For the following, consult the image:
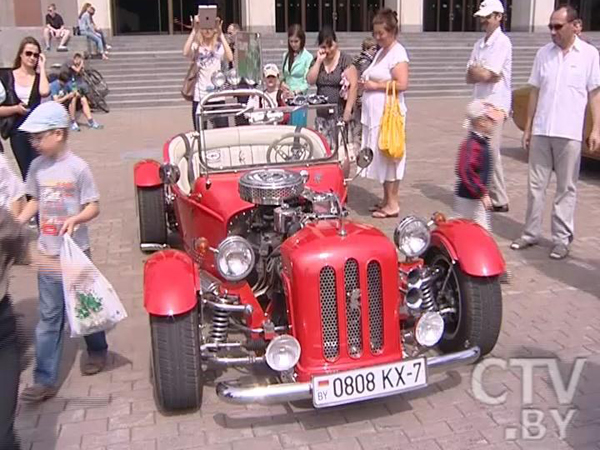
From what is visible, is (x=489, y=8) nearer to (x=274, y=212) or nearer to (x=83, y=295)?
(x=274, y=212)

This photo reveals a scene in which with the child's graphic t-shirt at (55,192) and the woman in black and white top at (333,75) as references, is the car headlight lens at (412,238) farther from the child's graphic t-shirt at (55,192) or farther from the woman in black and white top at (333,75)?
the woman in black and white top at (333,75)

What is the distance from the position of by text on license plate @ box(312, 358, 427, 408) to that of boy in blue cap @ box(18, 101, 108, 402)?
1566 mm

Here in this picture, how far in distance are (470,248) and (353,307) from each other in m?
0.93

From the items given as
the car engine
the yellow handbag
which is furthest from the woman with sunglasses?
the yellow handbag

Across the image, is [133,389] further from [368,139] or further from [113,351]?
[368,139]

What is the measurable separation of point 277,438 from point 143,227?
11.0 feet

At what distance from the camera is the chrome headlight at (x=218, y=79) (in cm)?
793

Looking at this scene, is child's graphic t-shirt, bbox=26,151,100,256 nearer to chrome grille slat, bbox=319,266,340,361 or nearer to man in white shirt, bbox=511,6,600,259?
chrome grille slat, bbox=319,266,340,361

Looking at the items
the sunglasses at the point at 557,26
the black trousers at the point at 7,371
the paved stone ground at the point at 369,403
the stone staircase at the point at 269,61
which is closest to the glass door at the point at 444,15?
the stone staircase at the point at 269,61

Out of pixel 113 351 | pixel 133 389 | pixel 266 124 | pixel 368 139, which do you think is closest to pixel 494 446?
pixel 133 389

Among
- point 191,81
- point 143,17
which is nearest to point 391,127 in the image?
point 191,81

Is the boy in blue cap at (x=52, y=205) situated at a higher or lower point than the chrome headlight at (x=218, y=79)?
lower

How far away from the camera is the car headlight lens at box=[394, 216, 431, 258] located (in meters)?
4.18

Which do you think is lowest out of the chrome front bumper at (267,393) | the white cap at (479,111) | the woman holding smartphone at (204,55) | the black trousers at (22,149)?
the chrome front bumper at (267,393)
